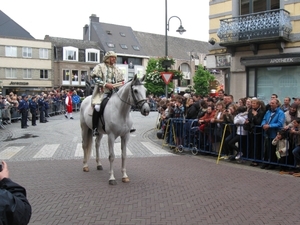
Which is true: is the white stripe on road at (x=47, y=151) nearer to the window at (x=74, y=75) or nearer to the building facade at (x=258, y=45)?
the building facade at (x=258, y=45)

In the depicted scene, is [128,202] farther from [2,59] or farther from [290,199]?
[2,59]

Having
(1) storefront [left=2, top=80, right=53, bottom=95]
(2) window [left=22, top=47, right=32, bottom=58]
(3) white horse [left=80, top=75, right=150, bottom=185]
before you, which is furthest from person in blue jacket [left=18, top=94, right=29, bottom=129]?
(2) window [left=22, top=47, right=32, bottom=58]

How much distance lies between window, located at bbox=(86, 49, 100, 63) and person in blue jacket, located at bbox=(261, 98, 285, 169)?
50359 millimetres

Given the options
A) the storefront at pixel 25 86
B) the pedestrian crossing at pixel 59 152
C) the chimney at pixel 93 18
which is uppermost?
the chimney at pixel 93 18

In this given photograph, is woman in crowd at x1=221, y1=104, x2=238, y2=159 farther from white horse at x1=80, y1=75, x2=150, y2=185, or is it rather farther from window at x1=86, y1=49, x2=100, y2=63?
window at x1=86, y1=49, x2=100, y2=63

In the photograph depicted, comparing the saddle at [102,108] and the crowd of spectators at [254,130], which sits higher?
the saddle at [102,108]

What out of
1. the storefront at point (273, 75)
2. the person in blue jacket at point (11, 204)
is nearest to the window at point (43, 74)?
the storefront at point (273, 75)

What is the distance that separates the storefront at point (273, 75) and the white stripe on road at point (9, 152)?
10178 mm

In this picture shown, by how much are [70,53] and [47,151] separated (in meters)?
45.9

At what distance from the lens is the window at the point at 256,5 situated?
14.8 m

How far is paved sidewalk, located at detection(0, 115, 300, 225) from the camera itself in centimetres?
→ 524

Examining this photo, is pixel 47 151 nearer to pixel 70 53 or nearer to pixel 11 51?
pixel 11 51

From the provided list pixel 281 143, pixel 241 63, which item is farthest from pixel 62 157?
pixel 241 63

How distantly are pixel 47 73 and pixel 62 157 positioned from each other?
45.6 meters
